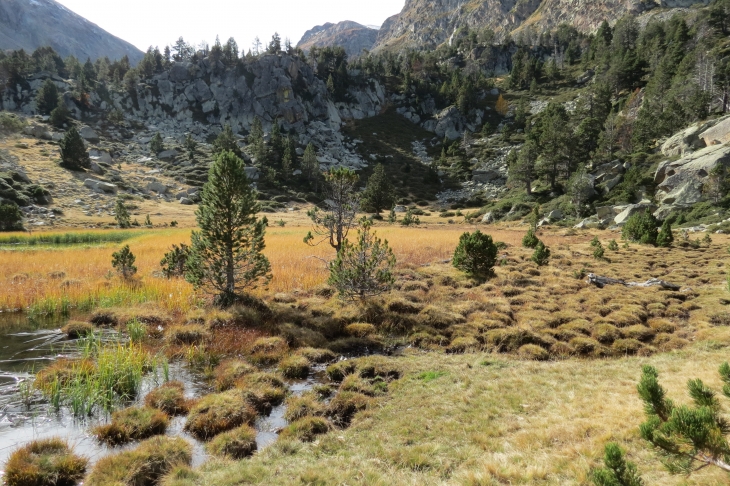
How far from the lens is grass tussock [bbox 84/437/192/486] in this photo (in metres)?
5.55

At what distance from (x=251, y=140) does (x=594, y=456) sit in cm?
11297

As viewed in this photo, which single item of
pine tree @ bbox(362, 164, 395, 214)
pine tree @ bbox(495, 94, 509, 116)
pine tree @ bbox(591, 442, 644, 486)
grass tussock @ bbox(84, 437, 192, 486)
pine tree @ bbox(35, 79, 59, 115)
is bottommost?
grass tussock @ bbox(84, 437, 192, 486)

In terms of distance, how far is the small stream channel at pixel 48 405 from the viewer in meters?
6.59

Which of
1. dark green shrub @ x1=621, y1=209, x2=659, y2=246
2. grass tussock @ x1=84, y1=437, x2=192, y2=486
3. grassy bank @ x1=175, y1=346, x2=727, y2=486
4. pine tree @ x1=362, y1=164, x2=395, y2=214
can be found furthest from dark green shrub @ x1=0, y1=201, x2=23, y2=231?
dark green shrub @ x1=621, y1=209, x2=659, y2=246

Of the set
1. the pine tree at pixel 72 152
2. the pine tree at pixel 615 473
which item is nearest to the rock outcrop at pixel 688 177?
the pine tree at pixel 615 473

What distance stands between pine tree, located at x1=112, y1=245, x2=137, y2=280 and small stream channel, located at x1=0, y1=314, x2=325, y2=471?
6.58 m

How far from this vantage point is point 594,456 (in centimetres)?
507

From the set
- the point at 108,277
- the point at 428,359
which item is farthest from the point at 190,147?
the point at 428,359

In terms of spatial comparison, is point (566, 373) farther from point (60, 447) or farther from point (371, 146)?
point (371, 146)

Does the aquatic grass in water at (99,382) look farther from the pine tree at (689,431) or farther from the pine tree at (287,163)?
the pine tree at (287,163)

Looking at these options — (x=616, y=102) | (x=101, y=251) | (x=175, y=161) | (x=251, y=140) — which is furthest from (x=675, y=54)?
(x=175, y=161)

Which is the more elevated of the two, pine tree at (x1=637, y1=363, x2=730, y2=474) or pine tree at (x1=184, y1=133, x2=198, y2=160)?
pine tree at (x1=184, y1=133, x2=198, y2=160)

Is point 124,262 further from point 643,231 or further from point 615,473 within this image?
point 643,231

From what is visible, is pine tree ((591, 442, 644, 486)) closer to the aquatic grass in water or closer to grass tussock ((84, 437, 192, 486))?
grass tussock ((84, 437, 192, 486))
